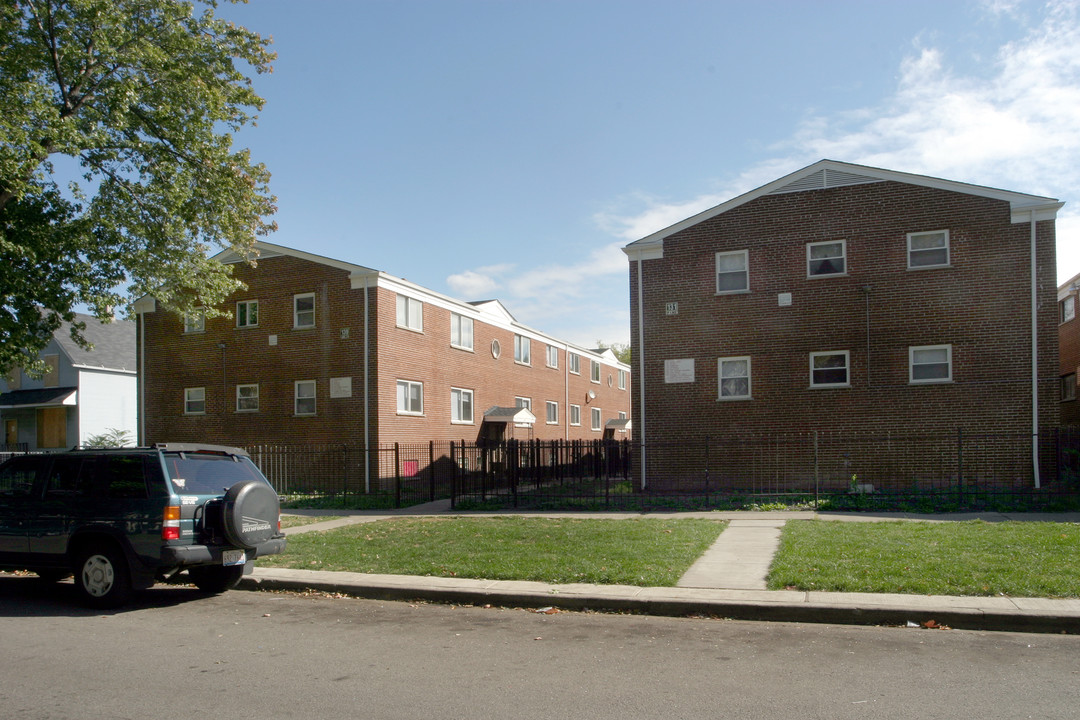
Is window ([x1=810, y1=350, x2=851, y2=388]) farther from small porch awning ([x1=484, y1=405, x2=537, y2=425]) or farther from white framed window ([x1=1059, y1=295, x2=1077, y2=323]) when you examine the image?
small porch awning ([x1=484, y1=405, x2=537, y2=425])

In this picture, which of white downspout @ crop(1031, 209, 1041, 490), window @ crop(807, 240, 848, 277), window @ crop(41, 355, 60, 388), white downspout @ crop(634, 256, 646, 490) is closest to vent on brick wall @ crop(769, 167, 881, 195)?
window @ crop(807, 240, 848, 277)

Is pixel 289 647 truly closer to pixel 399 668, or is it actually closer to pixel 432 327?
pixel 399 668

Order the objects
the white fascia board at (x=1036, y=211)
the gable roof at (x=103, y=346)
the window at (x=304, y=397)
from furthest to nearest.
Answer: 1. the gable roof at (x=103, y=346)
2. the window at (x=304, y=397)
3. the white fascia board at (x=1036, y=211)

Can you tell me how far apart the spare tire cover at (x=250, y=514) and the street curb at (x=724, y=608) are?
116cm

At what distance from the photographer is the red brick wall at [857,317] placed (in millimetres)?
18984

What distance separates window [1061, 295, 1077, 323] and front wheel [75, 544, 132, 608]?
91.7ft

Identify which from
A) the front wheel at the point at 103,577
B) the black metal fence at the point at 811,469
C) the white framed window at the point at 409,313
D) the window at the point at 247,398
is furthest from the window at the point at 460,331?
the front wheel at the point at 103,577

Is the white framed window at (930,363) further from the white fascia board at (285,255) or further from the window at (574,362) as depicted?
the window at (574,362)

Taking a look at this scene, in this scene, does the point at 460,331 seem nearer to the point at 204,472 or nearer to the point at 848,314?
the point at 848,314

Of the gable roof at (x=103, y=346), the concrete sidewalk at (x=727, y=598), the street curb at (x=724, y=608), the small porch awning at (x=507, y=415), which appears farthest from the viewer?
the gable roof at (x=103, y=346)

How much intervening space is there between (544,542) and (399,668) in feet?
19.3

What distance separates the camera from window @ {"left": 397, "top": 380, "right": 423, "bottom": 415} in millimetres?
25500

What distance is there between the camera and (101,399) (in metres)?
35.4

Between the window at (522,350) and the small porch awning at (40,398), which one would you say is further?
the window at (522,350)
